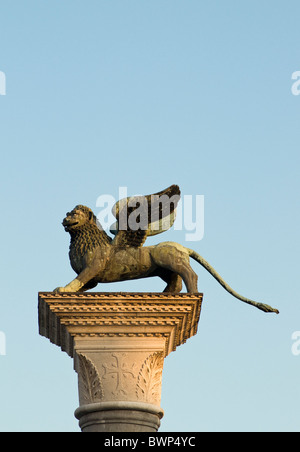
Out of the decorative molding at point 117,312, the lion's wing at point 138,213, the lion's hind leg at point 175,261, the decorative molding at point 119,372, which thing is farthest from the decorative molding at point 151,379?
A: the lion's wing at point 138,213

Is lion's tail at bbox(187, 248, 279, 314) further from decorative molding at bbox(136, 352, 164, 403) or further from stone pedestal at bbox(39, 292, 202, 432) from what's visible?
decorative molding at bbox(136, 352, 164, 403)

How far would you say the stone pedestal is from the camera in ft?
64.0

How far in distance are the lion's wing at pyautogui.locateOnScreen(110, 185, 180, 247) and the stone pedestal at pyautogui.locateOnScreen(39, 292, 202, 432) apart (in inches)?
61.7

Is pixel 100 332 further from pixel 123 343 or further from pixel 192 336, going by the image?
pixel 192 336

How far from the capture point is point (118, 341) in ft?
64.7

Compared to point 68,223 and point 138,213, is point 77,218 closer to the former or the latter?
point 68,223

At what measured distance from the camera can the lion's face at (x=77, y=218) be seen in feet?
68.8

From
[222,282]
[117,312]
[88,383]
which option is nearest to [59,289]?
[117,312]

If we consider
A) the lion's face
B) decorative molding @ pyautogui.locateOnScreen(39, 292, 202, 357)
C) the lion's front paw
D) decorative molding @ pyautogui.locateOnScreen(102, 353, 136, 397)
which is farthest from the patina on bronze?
decorative molding @ pyautogui.locateOnScreen(102, 353, 136, 397)

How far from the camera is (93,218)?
21266 millimetres

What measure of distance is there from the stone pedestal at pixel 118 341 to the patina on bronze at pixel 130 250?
90 cm

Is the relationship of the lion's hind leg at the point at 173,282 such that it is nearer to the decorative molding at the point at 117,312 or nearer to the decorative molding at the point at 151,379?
the decorative molding at the point at 117,312
